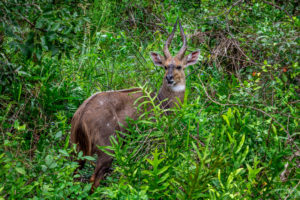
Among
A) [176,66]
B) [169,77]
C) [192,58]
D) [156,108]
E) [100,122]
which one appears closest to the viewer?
[156,108]

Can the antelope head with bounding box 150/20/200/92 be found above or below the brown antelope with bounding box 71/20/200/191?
above

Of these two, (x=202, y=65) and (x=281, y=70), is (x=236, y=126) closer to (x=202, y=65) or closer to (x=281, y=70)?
(x=281, y=70)

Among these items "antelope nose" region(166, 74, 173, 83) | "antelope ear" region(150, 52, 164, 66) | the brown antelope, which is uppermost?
"antelope ear" region(150, 52, 164, 66)

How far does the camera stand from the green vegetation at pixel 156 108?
3.00 metres

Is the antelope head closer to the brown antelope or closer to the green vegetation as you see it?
the green vegetation

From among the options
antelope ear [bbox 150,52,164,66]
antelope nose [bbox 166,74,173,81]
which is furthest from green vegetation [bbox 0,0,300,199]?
antelope nose [bbox 166,74,173,81]

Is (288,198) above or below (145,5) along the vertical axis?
below

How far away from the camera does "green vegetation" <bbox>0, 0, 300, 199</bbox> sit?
3004 mm

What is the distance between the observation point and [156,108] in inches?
143

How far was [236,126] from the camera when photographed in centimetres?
386

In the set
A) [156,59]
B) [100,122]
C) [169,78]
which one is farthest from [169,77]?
[100,122]

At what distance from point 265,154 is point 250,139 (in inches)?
8.0

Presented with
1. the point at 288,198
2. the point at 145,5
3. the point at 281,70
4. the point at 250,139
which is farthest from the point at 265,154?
the point at 145,5

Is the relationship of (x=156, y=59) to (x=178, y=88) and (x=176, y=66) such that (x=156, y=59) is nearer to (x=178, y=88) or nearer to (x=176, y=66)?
(x=176, y=66)
